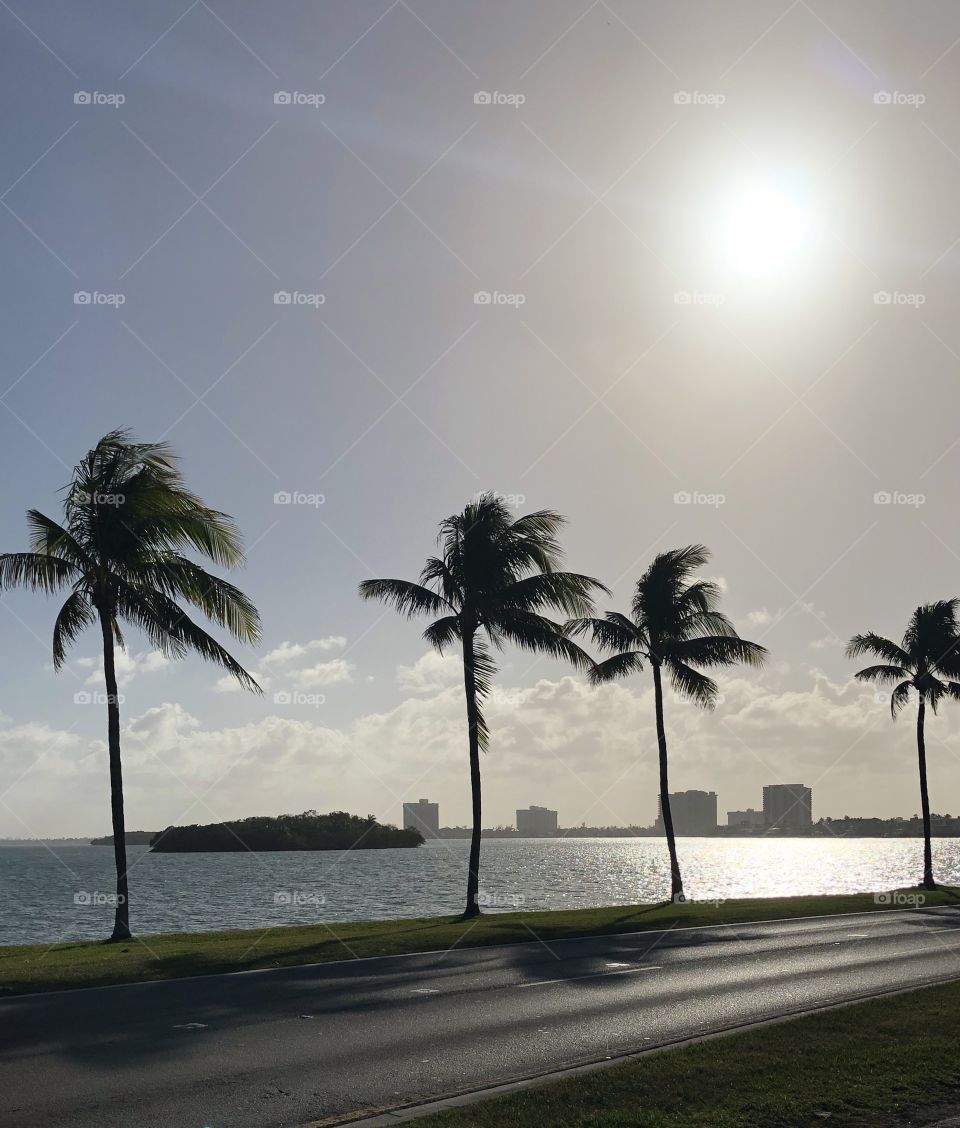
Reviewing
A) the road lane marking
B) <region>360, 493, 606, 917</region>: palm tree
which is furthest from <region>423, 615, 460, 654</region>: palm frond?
the road lane marking

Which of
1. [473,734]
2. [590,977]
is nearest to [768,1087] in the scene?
[590,977]

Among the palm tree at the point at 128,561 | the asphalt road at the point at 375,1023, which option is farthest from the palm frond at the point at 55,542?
the asphalt road at the point at 375,1023

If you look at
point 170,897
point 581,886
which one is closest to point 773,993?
point 170,897

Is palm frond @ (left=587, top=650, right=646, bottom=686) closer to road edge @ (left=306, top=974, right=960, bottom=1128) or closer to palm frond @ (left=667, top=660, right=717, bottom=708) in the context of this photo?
palm frond @ (left=667, top=660, right=717, bottom=708)

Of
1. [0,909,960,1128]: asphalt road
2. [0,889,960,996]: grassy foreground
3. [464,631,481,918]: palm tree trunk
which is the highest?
[464,631,481,918]: palm tree trunk

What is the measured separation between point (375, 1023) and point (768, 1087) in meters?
5.38

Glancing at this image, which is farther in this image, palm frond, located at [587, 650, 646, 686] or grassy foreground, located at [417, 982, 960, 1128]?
palm frond, located at [587, 650, 646, 686]

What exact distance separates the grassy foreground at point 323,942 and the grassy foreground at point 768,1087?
9815mm

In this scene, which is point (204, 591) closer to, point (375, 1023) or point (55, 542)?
point (55, 542)

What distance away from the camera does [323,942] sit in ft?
72.9

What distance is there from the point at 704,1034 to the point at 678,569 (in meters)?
30.4

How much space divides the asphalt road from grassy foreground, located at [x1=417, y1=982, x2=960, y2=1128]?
1024mm

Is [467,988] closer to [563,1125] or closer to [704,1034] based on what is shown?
[704,1034]

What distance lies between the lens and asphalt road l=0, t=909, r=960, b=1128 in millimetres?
9516
